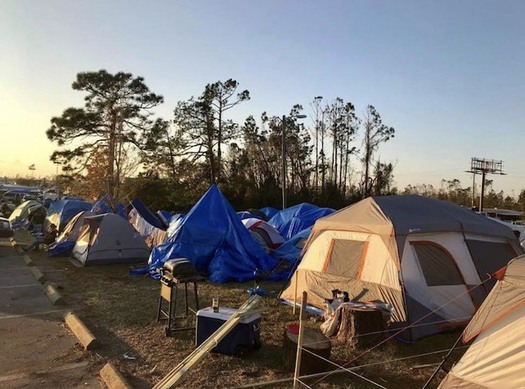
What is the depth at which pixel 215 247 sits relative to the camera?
476 inches

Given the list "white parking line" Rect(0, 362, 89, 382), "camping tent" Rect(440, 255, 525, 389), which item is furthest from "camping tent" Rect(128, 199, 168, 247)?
"camping tent" Rect(440, 255, 525, 389)

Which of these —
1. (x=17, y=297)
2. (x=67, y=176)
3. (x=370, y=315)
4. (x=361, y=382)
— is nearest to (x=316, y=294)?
(x=370, y=315)

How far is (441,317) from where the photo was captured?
707cm

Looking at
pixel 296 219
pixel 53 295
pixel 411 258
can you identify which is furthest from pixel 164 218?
pixel 411 258

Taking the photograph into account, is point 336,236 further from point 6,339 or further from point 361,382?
point 6,339

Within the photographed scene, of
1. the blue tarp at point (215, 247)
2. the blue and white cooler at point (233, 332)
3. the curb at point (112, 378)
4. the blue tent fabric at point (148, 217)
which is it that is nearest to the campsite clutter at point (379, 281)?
the blue and white cooler at point (233, 332)

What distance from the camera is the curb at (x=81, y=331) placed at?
20.5 feet

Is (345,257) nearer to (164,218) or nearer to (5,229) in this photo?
(5,229)

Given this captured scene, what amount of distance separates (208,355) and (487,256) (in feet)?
17.0

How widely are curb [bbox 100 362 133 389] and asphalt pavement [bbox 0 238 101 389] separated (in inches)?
3.8

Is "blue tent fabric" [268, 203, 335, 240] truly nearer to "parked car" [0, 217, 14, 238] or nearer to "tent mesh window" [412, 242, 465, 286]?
"parked car" [0, 217, 14, 238]

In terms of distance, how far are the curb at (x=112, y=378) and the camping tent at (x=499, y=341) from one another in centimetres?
347

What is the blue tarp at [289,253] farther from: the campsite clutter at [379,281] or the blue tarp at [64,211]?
the blue tarp at [64,211]

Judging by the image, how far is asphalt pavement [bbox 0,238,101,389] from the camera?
17.3ft
